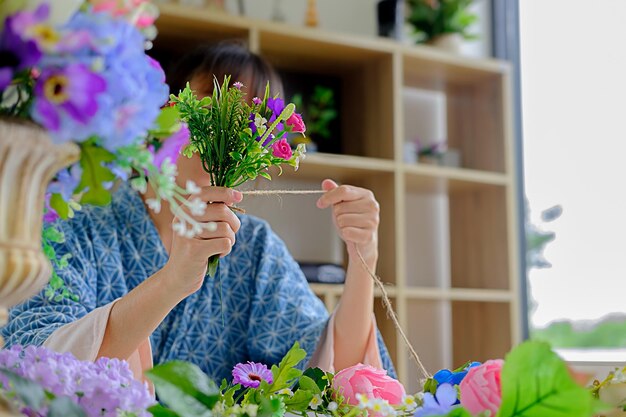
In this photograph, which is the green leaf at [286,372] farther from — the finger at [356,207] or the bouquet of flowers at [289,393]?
the finger at [356,207]

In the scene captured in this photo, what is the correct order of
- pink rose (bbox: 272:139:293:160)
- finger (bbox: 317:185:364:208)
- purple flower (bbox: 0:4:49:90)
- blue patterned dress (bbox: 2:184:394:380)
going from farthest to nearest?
1. blue patterned dress (bbox: 2:184:394:380)
2. finger (bbox: 317:185:364:208)
3. pink rose (bbox: 272:139:293:160)
4. purple flower (bbox: 0:4:49:90)

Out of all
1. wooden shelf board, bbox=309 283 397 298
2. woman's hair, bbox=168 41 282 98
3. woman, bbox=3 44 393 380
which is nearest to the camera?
woman, bbox=3 44 393 380

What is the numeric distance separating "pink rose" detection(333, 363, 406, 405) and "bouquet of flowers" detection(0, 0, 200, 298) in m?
0.28

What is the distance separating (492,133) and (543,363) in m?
3.04

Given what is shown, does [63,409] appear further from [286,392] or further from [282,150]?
[282,150]

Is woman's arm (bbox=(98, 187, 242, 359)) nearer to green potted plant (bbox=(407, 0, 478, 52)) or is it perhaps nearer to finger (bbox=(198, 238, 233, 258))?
finger (bbox=(198, 238, 233, 258))

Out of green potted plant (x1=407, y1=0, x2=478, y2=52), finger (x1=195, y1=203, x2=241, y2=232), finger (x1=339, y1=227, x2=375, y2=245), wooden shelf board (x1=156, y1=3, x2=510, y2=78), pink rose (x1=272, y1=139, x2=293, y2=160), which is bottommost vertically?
finger (x1=195, y1=203, x2=241, y2=232)

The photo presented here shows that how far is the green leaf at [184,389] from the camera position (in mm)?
452

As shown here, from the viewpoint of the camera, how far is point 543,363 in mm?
442

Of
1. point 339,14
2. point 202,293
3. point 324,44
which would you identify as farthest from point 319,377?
point 339,14

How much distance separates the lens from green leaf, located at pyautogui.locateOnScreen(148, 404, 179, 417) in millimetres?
479

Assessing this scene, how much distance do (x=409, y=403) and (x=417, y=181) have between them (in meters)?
2.71

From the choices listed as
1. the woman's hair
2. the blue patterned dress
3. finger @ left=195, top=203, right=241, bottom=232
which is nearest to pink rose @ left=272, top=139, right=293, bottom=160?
Answer: finger @ left=195, top=203, right=241, bottom=232

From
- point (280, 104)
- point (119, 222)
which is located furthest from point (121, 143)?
point (119, 222)
